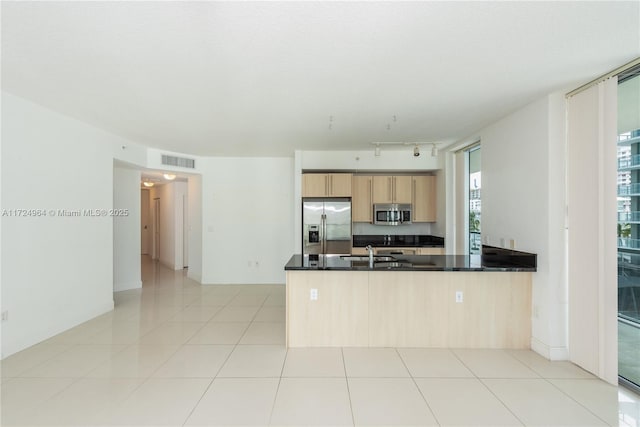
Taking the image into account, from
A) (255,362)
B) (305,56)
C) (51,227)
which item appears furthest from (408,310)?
(51,227)

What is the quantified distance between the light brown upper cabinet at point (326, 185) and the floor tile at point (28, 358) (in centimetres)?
391

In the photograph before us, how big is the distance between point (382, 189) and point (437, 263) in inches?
101

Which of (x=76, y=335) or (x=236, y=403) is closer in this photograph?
(x=236, y=403)

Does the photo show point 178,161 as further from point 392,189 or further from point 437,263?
point 437,263

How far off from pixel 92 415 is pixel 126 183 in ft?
15.3

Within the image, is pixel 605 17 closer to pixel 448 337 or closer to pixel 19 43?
pixel 448 337

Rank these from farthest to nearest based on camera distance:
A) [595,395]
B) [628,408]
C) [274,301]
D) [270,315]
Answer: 1. [274,301]
2. [270,315]
3. [595,395]
4. [628,408]

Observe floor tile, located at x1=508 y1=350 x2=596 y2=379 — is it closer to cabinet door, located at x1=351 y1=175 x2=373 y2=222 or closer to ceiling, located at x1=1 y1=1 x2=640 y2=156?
ceiling, located at x1=1 y1=1 x2=640 y2=156

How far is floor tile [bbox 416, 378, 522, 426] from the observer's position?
2.06 meters

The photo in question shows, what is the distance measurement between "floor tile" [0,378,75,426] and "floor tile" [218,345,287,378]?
4.26 ft

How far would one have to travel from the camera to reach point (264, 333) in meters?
3.66

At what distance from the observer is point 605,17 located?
71.6 inches

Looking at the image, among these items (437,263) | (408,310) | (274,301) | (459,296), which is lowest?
(274,301)

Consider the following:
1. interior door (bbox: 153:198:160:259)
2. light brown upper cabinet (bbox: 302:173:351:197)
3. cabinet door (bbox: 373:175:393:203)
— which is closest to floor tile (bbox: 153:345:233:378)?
light brown upper cabinet (bbox: 302:173:351:197)
